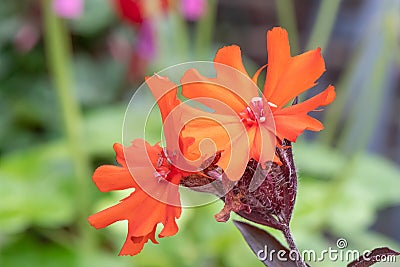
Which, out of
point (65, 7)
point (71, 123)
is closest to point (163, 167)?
point (71, 123)

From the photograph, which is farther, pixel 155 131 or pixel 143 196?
pixel 155 131

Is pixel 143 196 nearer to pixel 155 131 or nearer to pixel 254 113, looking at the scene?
pixel 254 113

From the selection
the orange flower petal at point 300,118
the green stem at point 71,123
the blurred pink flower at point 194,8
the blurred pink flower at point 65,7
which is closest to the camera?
the orange flower petal at point 300,118

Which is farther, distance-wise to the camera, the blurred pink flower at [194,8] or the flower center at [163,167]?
the blurred pink flower at [194,8]

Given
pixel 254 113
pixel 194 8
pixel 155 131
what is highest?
pixel 254 113

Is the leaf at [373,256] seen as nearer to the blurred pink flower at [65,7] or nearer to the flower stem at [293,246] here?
the flower stem at [293,246]

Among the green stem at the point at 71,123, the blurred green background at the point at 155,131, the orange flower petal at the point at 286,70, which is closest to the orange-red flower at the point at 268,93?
the orange flower petal at the point at 286,70

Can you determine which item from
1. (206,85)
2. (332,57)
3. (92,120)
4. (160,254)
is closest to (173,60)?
(92,120)

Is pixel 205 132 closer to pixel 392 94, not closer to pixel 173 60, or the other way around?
pixel 173 60

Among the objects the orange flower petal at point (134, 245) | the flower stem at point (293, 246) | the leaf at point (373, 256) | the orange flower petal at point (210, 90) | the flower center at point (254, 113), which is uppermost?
the orange flower petal at point (210, 90)
